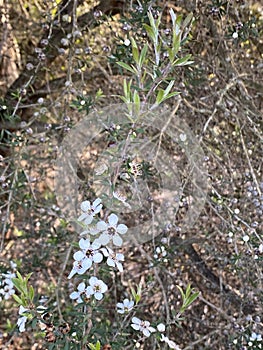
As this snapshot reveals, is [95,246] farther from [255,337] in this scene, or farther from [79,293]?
[255,337]

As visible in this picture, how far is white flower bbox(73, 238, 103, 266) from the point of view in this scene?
1.01m

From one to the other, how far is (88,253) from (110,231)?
57 mm

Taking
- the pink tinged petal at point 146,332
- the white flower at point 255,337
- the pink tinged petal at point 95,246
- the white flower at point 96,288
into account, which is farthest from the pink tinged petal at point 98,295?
the white flower at point 255,337

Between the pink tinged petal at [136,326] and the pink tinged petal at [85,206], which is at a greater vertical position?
the pink tinged petal at [85,206]

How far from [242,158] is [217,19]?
1.39 ft

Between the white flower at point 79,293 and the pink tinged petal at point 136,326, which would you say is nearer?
the white flower at point 79,293

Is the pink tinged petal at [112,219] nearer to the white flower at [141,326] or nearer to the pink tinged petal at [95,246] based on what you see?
the pink tinged petal at [95,246]

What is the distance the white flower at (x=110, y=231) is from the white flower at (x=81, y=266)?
0.15 feet

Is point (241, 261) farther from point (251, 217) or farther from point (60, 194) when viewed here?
point (60, 194)

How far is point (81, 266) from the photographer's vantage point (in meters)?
1.04

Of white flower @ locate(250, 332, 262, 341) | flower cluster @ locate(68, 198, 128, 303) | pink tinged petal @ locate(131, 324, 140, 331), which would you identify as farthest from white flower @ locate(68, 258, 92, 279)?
white flower @ locate(250, 332, 262, 341)

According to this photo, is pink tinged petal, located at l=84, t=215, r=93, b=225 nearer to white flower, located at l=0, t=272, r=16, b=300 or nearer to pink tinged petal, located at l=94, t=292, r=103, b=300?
pink tinged petal, located at l=94, t=292, r=103, b=300

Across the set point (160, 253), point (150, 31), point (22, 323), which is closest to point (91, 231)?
point (22, 323)

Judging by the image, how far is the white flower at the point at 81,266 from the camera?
1.01 m
